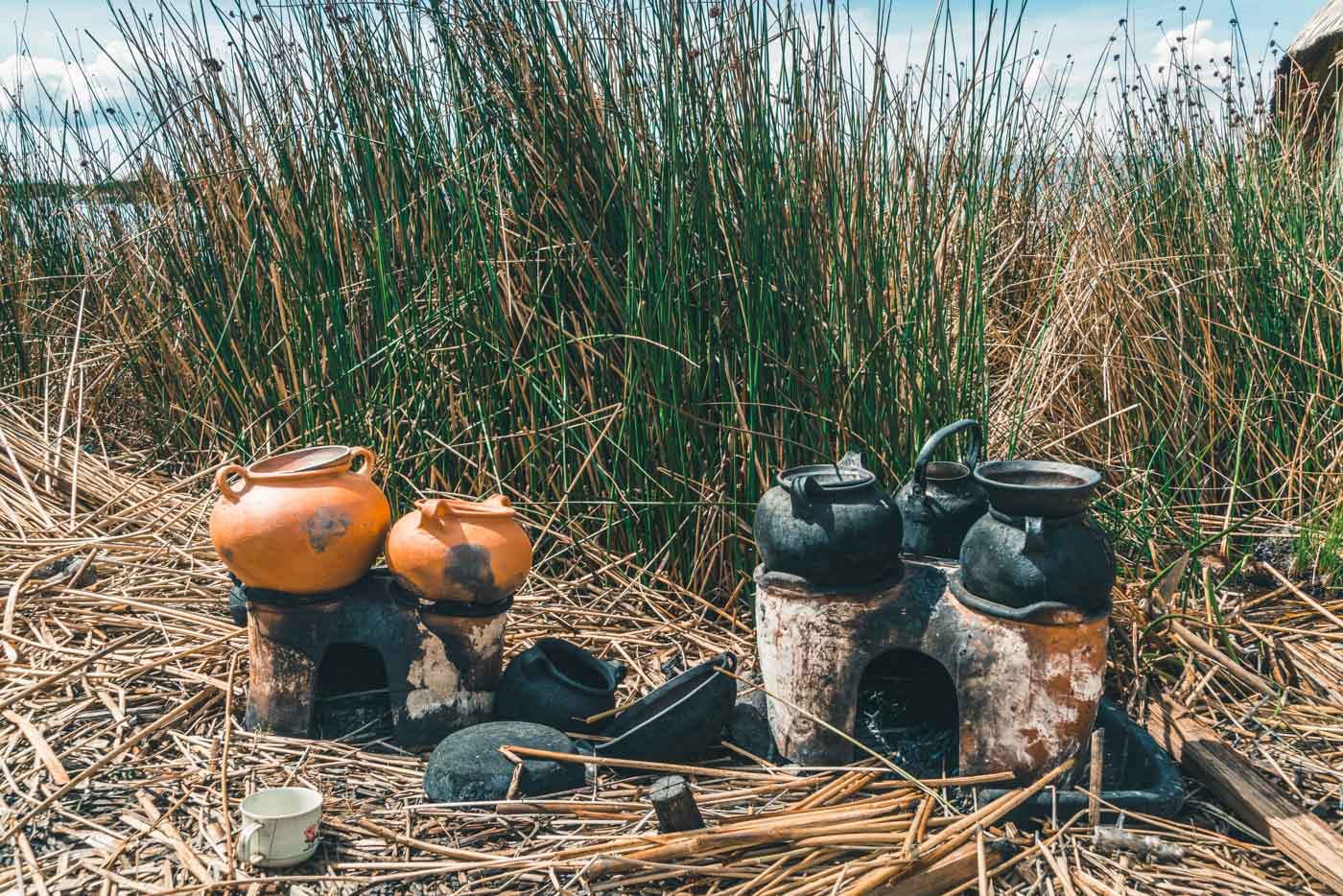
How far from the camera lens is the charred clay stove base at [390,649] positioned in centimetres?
188

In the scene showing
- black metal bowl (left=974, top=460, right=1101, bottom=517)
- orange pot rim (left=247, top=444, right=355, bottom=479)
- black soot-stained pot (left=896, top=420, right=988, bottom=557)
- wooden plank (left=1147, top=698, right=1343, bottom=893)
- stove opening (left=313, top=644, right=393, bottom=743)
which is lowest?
wooden plank (left=1147, top=698, right=1343, bottom=893)

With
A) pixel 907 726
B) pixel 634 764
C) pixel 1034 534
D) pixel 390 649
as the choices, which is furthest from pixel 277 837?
pixel 1034 534

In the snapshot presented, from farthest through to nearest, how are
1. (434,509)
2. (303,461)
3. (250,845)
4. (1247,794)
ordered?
(303,461)
(434,509)
(1247,794)
(250,845)

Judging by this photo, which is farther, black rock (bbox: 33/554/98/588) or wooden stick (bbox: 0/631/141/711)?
black rock (bbox: 33/554/98/588)

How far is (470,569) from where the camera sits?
1.83 metres

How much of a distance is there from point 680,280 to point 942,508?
75 centimetres

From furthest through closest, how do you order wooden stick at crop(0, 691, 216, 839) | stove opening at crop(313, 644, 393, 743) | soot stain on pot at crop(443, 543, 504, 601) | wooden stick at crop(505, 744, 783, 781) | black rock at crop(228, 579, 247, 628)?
black rock at crop(228, 579, 247, 628) → stove opening at crop(313, 644, 393, 743) → soot stain on pot at crop(443, 543, 504, 601) → wooden stick at crop(505, 744, 783, 781) → wooden stick at crop(0, 691, 216, 839)

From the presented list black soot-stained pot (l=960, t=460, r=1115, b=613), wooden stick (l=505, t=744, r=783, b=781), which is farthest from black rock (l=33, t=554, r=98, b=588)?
black soot-stained pot (l=960, t=460, r=1115, b=613)

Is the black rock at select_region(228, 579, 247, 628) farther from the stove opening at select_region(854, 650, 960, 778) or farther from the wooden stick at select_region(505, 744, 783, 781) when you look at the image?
the stove opening at select_region(854, 650, 960, 778)

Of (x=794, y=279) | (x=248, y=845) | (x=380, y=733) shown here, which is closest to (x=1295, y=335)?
(x=794, y=279)

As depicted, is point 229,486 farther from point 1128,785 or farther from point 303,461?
point 1128,785

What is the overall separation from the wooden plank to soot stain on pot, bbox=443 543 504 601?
1194 mm

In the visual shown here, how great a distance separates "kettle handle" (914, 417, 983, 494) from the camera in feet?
5.79

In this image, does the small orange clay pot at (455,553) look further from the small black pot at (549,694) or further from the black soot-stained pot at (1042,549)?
the black soot-stained pot at (1042,549)
